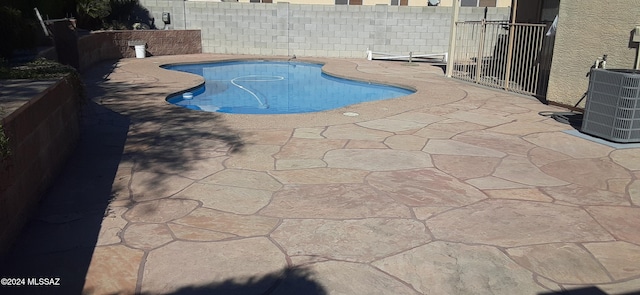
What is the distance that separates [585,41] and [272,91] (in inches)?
294

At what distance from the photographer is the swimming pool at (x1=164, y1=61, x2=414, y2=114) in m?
10.9

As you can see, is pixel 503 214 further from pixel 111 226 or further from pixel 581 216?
pixel 111 226

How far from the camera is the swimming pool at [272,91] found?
10852 millimetres

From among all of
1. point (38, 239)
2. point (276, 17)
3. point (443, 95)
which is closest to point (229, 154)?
point (38, 239)

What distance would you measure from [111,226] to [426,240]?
2484 millimetres

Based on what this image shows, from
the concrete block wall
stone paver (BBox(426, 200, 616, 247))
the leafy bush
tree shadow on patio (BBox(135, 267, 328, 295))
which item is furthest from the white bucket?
tree shadow on patio (BBox(135, 267, 328, 295))

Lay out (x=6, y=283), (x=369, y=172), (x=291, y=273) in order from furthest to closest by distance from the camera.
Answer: (x=369, y=172) → (x=291, y=273) → (x=6, y=283)

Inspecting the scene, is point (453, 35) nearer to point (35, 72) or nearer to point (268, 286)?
point (35, 72)

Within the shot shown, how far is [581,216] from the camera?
4.09m

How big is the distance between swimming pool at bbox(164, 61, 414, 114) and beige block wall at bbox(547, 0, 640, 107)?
12.1 feet

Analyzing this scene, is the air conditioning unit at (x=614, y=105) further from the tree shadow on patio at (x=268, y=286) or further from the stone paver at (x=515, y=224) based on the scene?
the tree shadow on patio at (x=268, y=286)

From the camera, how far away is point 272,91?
12.7 metres

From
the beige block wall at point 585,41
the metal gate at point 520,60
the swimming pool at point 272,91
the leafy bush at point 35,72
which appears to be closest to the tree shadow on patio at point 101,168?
the leafy bush at point 35,72

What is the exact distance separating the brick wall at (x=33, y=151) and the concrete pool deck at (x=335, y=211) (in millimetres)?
151
